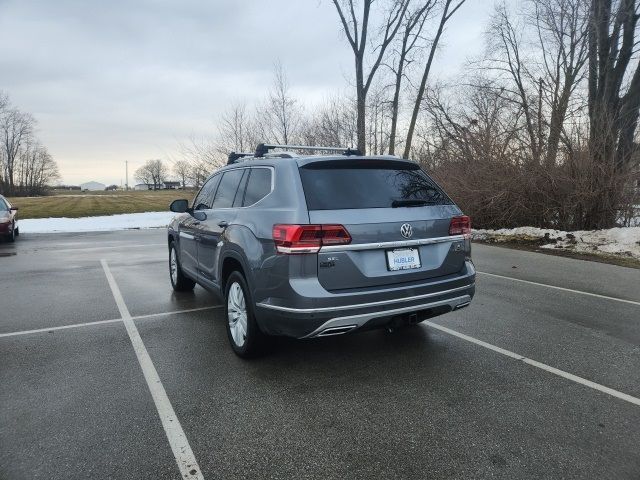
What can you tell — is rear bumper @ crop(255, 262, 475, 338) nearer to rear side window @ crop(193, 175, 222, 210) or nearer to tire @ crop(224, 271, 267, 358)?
tire @ crop(224, 271, 267, 358)

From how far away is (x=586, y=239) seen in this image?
11133 mm

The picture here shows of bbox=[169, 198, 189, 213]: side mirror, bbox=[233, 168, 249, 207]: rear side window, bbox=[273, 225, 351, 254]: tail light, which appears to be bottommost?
bbox=[273, 225, 351, 254]: tail light

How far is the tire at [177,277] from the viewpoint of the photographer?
6.58 metres

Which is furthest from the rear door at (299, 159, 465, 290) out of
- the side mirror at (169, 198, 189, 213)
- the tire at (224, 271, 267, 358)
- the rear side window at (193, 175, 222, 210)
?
the side mirror at (169, 198, 189, 213)

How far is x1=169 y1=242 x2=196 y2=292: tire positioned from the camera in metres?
6.58

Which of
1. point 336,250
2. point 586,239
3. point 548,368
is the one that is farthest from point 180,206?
point 586,239

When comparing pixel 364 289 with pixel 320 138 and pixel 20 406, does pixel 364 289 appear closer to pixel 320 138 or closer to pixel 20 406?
pixel 20 406

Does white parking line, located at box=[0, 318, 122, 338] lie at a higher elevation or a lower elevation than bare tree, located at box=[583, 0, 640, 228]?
lower

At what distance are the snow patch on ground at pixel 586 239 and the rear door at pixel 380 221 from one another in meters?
8.21

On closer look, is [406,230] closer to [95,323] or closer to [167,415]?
[167,415]

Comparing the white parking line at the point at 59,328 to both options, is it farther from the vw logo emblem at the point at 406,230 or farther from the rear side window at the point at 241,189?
the vw logo emblem at the point at 406,230

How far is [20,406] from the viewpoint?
3197 millimetres

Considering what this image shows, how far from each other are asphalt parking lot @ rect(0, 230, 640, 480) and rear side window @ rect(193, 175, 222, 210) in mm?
1365

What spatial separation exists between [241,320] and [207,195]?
206cm
